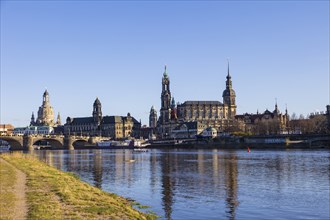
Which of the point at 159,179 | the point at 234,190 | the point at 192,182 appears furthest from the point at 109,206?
the point at 159,179

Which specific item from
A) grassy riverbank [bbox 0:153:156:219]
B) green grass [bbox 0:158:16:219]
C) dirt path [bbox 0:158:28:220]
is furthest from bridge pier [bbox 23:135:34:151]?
grassy riverbank [bbox 0:153:156:219]

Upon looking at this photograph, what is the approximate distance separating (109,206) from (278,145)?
127904mm

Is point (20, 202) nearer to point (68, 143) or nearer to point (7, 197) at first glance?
point (7, 197)

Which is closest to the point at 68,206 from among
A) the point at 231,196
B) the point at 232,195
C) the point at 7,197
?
the point at 7,197

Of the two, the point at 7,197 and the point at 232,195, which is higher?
the point at 7,197

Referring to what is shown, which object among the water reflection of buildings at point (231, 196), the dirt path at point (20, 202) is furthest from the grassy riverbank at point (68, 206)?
the water reflection of buildings at point (231, 196)

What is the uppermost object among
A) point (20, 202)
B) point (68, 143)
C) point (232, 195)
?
point (20, 202)

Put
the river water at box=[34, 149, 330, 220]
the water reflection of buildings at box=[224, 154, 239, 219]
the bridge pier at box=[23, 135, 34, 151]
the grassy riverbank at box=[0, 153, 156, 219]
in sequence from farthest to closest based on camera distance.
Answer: the bridge pier at box=[23, 135, 34, 151] < the water reflection of buildings at box=[224, 154, 239, 219] < the river water at box=[34, 149, 330, 220] < the grassy riverbank at box=[0, 153, 156, 219]

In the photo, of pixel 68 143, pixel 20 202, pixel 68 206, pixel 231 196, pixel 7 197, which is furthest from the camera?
pixel 68 143

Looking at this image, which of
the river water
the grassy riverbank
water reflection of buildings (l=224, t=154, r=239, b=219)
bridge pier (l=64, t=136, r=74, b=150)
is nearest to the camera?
the grassy riverbank

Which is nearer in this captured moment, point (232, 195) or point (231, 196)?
point (231, 196)

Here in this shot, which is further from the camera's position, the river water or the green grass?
the river water

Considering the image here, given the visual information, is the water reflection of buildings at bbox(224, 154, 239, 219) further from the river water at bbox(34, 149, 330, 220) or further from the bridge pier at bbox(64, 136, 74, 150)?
the bridge pier at bbox(64, 136, 74, 150)

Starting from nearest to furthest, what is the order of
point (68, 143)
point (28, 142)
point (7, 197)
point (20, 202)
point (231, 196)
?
point (20, 202)
point (7, 197)
point (231, 196)
point (28, 142)
point (68, 143)
